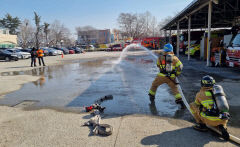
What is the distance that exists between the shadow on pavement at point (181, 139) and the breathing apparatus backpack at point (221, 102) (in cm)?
49

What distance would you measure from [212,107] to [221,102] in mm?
279

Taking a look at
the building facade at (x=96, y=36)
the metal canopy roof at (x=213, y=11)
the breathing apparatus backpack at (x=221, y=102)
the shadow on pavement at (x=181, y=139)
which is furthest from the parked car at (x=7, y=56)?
the building facade at (x=96, y=36)

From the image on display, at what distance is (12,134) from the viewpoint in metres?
3.93

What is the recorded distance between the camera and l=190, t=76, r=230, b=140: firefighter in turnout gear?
3.25 metres

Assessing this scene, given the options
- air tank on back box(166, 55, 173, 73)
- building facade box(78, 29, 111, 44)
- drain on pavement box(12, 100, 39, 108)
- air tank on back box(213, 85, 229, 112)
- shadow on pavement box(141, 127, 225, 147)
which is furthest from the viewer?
building facade box(78, 29, 111, 44)

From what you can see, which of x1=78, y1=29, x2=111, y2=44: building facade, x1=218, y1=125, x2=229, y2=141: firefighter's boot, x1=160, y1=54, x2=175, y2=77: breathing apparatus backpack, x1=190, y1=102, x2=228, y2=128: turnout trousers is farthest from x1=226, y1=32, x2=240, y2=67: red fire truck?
x1=78, y1=29, x2=111, y2=44: building facade

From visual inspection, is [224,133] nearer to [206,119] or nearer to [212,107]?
[206,119]

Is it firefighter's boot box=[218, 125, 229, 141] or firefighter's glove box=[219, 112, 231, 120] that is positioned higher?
firefighter's glove box=[219, 112, 231, 120]

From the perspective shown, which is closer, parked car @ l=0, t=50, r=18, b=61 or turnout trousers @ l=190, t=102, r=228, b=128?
turnout trousers @ l=190, t=102, r=228, b=128

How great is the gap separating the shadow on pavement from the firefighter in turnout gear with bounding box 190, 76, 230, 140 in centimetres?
18

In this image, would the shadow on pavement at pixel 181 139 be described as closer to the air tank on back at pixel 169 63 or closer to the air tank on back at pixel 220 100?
the air tank on back at pixel 220 100

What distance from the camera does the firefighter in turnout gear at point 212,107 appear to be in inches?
128

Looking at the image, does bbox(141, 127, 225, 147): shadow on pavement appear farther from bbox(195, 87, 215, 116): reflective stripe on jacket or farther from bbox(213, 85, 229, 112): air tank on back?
bbox(213, 85, 229, 112): air tank on back

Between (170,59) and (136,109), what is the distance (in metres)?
1.58
